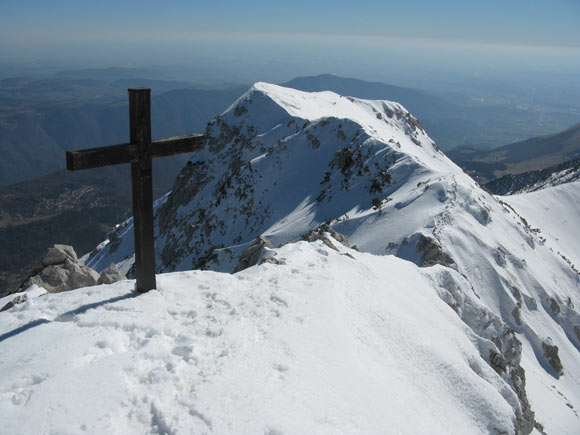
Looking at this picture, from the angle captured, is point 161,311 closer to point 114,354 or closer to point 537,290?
point 114,354

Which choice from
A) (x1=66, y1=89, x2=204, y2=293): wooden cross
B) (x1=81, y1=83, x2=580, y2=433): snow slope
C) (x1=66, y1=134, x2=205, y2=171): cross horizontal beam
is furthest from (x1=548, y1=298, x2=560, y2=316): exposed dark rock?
(x1=66, y1=89, x2=204, y2=293): wooden cross

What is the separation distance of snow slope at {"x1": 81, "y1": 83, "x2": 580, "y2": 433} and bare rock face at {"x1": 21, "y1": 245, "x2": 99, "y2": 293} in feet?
43.4

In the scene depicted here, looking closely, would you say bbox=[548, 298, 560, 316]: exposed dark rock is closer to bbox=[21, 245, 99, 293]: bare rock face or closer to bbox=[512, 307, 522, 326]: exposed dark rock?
bbox=[512, 307, 522, 326]: exposed dark rock

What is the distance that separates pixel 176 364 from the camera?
611cm

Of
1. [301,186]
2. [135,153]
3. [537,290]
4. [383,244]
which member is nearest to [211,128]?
[301,186]

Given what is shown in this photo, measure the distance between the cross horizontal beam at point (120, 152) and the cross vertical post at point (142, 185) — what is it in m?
0.16

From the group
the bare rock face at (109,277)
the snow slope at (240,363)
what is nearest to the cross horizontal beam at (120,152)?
the snow slope at (240,363)

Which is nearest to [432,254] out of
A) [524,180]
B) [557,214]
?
[557,214]

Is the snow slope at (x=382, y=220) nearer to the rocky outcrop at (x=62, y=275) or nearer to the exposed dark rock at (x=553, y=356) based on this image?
the exposed dark rock at (x=553, y=356)

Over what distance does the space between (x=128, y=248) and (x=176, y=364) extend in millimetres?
56766

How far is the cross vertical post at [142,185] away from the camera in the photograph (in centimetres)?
774

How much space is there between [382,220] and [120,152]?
20.1 meters

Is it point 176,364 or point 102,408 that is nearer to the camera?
point 102,408

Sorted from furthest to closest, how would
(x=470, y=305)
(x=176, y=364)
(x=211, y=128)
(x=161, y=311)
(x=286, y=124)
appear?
1. (x=211, y=128)
2. (x=286, y=124)
3. (x=470, y=305)
4. (x=161, y=311)
5. (x=176, y=364)
